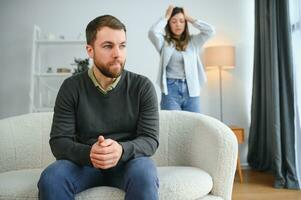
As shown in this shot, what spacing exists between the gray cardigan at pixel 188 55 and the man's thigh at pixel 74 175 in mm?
1159

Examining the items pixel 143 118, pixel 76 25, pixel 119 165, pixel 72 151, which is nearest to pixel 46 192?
pixel 72 151

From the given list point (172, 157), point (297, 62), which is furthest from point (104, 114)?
point (297, 62)

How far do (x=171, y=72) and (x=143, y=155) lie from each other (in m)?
1.20

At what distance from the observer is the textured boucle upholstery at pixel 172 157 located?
124cm

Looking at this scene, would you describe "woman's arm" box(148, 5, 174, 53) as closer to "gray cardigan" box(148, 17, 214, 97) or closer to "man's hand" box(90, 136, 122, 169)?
"gray cardigan" box(148, 17, 214, 97)

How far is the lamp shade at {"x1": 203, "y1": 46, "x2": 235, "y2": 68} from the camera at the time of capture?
319cm

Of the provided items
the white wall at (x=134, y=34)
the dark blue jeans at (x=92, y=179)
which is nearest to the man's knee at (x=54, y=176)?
the dark blue jeans at (x=92, y=179)

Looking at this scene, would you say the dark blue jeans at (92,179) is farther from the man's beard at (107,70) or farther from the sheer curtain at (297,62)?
the sheer curtain at (297,62)

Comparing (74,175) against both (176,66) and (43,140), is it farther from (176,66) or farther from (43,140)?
(176,66)

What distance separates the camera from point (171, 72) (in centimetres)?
234

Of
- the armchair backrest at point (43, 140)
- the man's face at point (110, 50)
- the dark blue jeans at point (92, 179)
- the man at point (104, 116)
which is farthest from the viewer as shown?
the armchair backrest at point (43, 140)

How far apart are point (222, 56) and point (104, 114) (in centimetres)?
215

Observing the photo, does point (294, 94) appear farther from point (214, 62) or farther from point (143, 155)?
point (143, 155)

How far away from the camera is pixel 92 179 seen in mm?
1234
